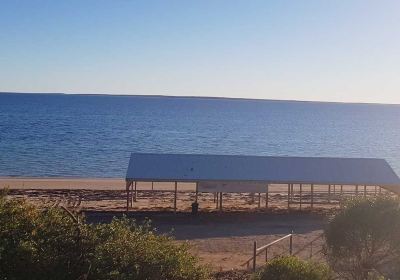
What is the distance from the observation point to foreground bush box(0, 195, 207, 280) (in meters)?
9.94

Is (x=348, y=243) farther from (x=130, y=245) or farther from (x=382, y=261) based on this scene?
(x=130, y=245)

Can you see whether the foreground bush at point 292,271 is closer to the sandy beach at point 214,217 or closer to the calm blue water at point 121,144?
the sandy beach at point 214,217

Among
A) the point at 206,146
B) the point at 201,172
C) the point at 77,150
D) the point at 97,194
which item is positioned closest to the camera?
the point at 201,172

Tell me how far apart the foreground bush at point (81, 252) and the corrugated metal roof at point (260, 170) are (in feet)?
57.8

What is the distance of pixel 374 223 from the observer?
11.6 m

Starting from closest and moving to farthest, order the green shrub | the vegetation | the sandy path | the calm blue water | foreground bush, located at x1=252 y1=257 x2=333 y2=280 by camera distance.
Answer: the green shrub < foreground bush, located at x1=252 y1=257 x2=333 y2=280 < the vegetation < the sandy path < the calm blue water

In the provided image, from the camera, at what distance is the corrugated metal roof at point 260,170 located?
1162 inches

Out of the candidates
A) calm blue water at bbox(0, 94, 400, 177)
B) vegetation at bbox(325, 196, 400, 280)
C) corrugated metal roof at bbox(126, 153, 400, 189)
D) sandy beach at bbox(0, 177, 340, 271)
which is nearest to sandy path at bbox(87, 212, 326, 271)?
sandy beach at bbox(0, 177, 340, 271)

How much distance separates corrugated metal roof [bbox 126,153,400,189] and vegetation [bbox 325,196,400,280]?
1722 centimetres

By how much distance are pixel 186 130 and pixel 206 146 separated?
1194 inches

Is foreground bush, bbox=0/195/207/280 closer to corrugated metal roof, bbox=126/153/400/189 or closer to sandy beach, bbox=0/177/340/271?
sandy beach, bbox=0/177/340/271

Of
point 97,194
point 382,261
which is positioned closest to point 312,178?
point 97,194

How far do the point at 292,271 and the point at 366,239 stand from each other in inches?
87.9

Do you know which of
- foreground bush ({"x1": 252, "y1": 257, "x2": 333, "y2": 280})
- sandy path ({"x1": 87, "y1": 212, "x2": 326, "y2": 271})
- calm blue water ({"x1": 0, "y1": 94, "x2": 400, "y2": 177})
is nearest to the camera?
foreground bush ({"x1": 252, "y1": 257, "x2": 333, "y2": 280})
